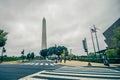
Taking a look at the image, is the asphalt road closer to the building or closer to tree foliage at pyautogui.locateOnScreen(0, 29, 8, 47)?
tree foliage at pyautogui.locateOnScreen(0, 29, 8, 47)

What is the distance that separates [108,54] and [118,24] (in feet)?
76.7

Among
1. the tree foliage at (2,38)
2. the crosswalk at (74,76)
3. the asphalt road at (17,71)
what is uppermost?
the tree foliage at (2,38)

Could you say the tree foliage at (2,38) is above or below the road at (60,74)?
above

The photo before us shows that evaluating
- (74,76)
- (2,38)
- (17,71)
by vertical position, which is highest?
(2,38)

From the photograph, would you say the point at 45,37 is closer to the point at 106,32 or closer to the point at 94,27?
the point at 106,32

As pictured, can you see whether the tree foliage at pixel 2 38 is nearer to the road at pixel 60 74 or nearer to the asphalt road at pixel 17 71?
the asphalt road at pixel 17 71

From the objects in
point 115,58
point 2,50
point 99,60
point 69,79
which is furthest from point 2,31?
point 69,79

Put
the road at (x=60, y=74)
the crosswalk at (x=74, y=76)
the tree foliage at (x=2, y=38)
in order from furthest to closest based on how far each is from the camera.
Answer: the tree foliage at (x=2, y=38), the road at (x=60, y=74), the crosswalk at (x=74, y=76)

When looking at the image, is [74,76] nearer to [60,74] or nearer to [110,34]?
[60,74]

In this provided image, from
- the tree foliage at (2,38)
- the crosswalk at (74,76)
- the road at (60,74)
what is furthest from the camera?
the tree foliage at (2,38)

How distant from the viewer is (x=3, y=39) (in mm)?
47406

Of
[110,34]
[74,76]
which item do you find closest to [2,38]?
[110,34]

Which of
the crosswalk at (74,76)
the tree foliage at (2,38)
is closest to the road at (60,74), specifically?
the crosswalk at (74,76)

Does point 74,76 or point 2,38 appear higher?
point 2,38
